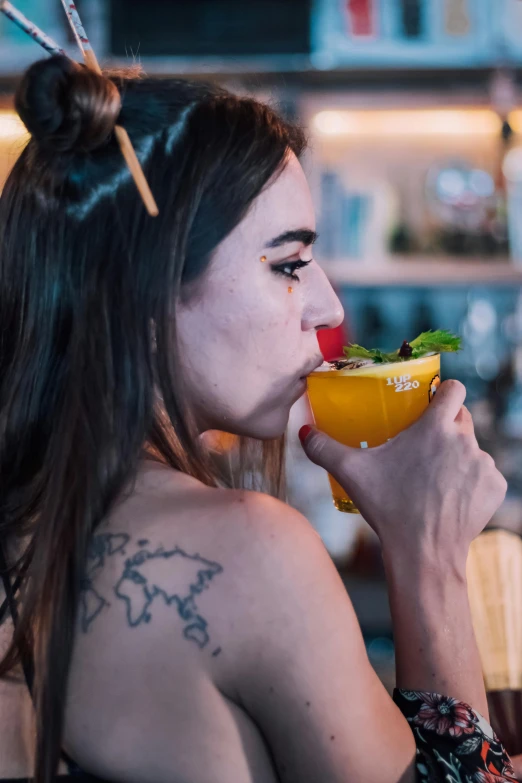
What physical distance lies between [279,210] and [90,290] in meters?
0.26

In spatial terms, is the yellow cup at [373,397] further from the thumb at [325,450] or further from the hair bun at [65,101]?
the hair bun at [65,101]

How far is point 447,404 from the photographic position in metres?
1.13

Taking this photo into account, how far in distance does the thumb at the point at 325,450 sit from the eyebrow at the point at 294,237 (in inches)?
11.1

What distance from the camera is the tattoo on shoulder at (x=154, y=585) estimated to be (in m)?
0.81

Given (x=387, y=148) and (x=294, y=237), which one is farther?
(x=387, y=148)

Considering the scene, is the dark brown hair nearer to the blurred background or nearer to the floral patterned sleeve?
the floral patterned sleeve

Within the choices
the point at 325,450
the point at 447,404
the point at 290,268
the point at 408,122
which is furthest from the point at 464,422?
the point at 408,122

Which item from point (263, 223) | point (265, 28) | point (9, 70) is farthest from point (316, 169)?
point (263, 223)

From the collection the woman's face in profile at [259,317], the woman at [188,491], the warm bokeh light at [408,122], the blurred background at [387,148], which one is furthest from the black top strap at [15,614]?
the warm bokeh light at [408,122]

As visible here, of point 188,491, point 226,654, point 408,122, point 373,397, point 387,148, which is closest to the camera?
point 226,654

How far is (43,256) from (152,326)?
0.16 m

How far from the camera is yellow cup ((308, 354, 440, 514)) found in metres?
1.14

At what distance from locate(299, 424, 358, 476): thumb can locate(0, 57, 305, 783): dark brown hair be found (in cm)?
19

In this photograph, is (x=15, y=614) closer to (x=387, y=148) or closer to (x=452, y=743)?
(x=452, y=743)
